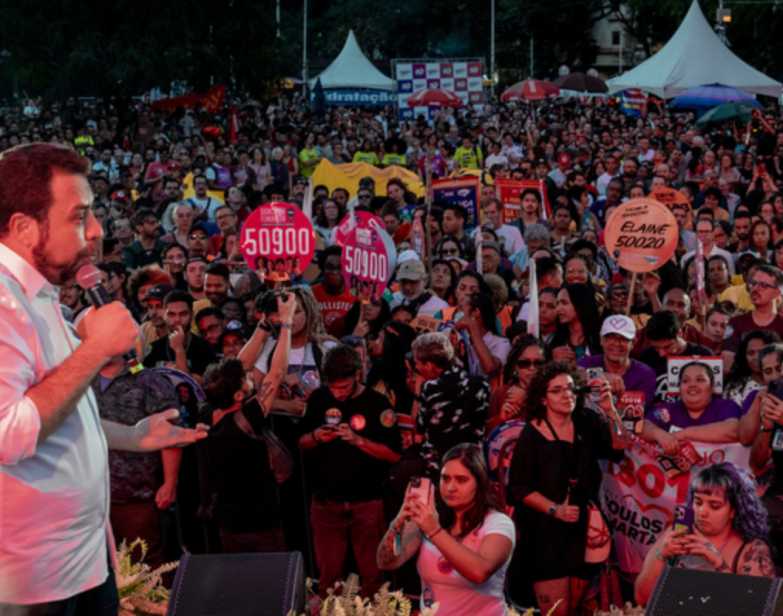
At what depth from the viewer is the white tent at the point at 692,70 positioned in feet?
79.4

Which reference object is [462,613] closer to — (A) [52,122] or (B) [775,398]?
(B) [775,398]

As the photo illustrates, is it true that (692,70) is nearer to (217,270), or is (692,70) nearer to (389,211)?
(389,211)

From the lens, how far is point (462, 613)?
13.0 feet

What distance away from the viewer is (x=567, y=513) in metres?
4.72

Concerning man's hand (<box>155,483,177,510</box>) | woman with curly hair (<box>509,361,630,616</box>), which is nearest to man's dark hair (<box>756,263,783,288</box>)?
woman with curly hair (<box>509,361,630,616</box>)

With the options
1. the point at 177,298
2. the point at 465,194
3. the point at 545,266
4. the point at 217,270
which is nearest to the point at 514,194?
the point at 465,194

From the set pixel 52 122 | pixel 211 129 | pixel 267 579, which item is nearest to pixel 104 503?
pixel 267 579

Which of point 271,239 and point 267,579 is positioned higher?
point 271,239

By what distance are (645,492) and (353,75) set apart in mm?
36360

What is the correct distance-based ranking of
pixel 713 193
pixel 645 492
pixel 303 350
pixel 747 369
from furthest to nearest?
pixel 713 193 < pixel 303 350 < pixel 747 369 < pixel 645 492

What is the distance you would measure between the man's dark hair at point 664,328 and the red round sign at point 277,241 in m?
2.44

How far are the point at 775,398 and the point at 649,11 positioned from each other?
61.3 m

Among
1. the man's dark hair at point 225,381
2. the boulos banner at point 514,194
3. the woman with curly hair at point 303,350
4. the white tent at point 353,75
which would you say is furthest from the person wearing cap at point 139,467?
the white tent at point 353,75

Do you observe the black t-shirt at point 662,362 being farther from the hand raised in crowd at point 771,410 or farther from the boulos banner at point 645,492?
the hand raised in crowd at point 771,410
